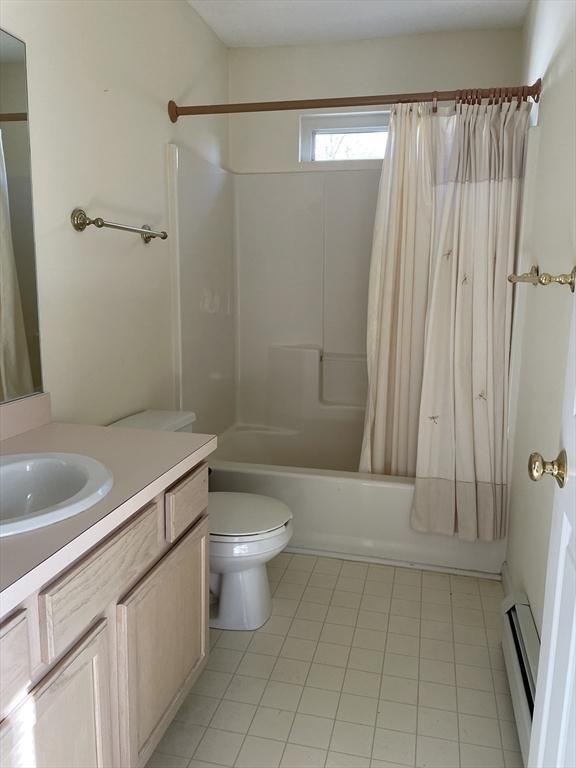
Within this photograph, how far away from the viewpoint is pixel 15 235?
1674 millimetres

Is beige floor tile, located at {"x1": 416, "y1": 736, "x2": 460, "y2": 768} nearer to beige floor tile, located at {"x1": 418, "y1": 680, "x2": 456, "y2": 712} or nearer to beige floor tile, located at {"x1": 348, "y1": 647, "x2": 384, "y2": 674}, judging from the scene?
beige floor tile, located at {"x1": 418, "y1": 680, "x2": 456, "y2": 712}

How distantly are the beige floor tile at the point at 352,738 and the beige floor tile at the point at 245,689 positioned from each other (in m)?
0.26

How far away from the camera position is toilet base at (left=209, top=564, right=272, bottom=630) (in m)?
2.18

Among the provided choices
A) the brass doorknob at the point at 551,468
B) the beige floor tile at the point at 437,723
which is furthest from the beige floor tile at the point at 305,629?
the brass doorknob at the point at 551,468

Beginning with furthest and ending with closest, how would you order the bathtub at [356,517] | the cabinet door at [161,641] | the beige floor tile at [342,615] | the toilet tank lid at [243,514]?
the bathtub at [356,517]
the beige floor tile at [342,615]
the toilet tank lid at [243,514]
the cabinet door at [161,641]

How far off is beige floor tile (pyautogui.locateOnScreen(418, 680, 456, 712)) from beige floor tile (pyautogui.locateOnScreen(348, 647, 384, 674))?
15 cm

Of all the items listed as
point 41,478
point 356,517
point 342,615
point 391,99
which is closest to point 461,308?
point 391,99

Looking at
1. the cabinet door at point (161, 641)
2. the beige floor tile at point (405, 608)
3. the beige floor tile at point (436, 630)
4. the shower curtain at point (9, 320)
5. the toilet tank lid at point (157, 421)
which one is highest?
the shower curtain at point (9, 320)

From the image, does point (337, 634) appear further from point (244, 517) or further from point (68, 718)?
point (68, 718)

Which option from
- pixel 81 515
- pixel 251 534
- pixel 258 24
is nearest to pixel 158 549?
pixel 81 515

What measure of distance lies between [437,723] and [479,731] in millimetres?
116

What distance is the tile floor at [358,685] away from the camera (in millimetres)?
1636

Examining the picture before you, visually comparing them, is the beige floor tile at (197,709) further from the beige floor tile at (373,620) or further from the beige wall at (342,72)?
the beige wall at (342,72)

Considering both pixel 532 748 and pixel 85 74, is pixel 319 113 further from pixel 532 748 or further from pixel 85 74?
pixel 532 748
